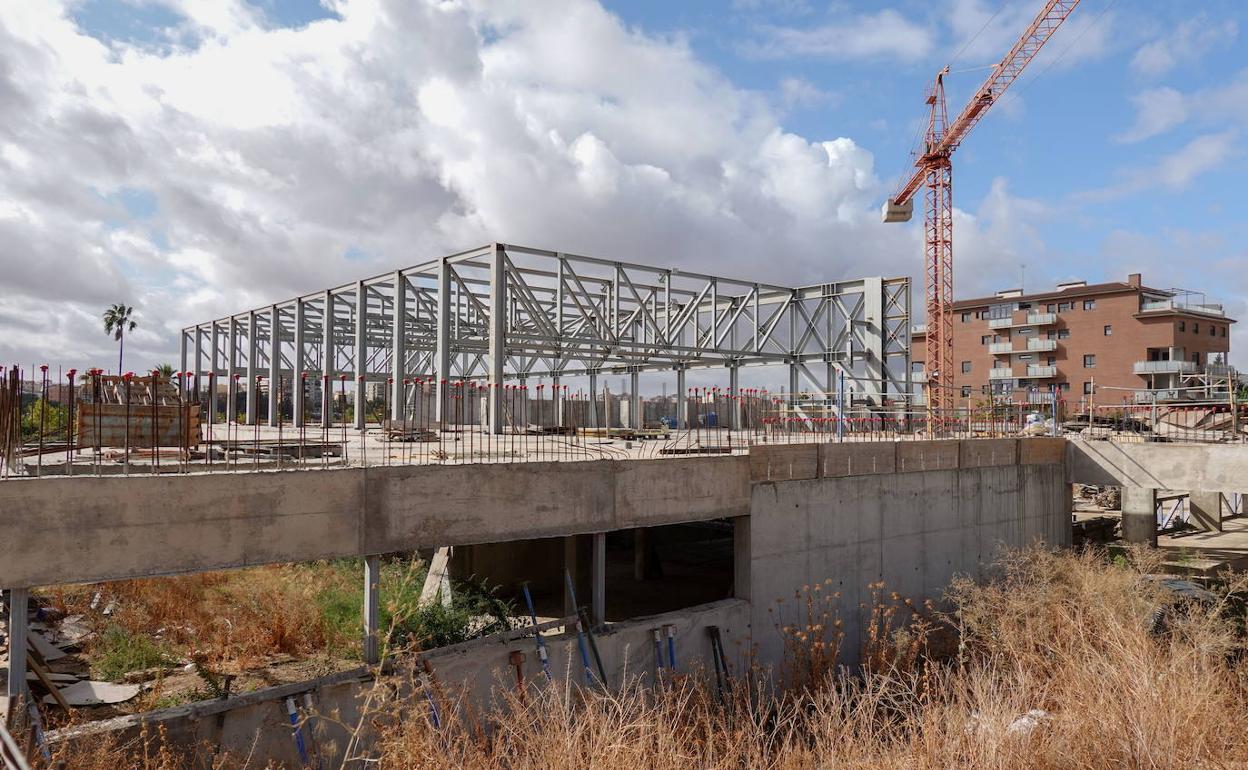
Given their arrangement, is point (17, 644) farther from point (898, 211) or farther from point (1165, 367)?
point (1165, 367)

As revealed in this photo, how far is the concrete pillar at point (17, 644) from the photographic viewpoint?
28.4ft

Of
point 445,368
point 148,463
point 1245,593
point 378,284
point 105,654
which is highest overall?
point 378,284

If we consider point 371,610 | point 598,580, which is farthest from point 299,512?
point 598,580

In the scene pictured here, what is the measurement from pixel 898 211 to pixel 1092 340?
21.9m

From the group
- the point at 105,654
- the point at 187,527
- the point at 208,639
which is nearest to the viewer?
the point at 187,527

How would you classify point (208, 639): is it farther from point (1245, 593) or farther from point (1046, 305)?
point (1046, 305)

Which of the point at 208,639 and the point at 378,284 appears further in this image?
the point at 378,284

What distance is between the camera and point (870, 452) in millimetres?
16703

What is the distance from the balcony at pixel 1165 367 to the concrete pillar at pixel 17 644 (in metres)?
68.6

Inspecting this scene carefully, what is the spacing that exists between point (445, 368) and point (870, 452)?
11.7m

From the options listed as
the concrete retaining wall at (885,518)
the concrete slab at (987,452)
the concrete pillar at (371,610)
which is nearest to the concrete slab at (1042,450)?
the concrete retaining wall at (885,518)

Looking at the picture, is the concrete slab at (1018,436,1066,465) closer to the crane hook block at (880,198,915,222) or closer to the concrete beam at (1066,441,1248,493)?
the concrete beam at (1066,441,1248,493)

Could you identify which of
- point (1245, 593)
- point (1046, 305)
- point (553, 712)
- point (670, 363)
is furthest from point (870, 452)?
point (1046, 305)

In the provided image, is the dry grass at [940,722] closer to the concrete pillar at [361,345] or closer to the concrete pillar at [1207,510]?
the concrete pillar at [361,345]
